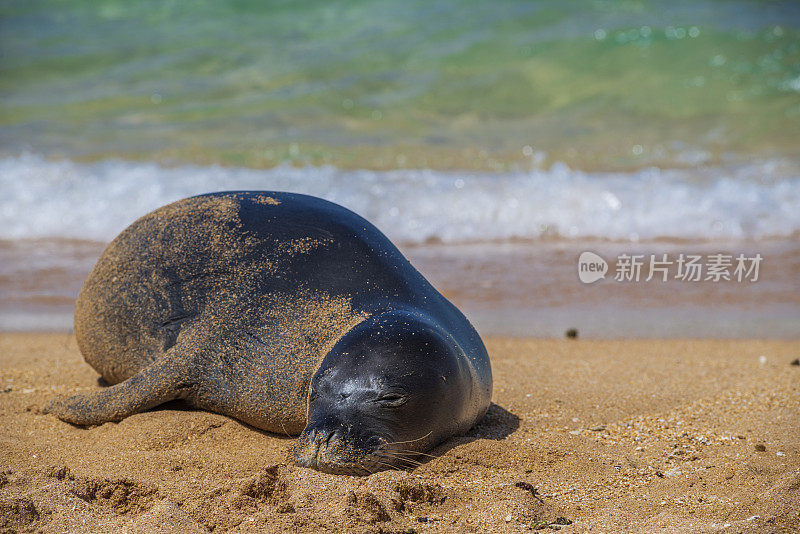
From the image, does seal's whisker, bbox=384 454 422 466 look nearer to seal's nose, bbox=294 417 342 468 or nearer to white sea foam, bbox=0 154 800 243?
seal's nose, bbox=294 417 342 468

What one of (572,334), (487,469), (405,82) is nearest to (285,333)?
(487,469)

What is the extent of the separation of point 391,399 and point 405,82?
434 inches

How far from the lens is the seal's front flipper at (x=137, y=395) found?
3693 millimetres

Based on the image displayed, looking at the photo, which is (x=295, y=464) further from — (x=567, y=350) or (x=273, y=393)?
(x=567, y=350)

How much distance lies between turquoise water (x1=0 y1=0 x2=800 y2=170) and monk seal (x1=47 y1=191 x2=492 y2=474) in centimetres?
640

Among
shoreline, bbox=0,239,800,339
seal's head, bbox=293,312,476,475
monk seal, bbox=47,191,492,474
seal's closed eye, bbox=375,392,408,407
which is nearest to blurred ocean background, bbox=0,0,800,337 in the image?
shoreline, bbox=0,239,800,339

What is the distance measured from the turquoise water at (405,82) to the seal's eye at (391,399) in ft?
24.0

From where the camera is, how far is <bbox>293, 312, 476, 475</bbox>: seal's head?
3.07 meters

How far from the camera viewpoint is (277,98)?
43.2ft

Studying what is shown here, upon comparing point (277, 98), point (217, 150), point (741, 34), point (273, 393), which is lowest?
point (273, 393)

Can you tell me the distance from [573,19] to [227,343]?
517 inches

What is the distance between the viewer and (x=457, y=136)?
11859mm

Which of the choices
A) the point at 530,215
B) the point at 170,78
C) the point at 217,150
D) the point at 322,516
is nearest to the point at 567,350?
the point at 322,516

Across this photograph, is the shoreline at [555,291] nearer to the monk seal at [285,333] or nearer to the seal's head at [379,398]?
the monk seal at [285,333]
